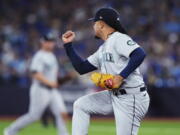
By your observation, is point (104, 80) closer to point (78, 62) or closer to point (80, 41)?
point (78, 62)

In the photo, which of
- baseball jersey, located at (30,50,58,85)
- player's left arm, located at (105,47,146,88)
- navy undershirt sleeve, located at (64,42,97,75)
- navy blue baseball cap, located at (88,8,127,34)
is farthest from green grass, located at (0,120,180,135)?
player's left arm, located at (105,47,146,88)

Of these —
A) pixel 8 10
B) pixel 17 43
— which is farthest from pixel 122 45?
pixel 8 10

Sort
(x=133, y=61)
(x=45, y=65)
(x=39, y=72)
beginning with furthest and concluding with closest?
(x=45, y=65)
(x=39, y=72)
(x=133, y=61)

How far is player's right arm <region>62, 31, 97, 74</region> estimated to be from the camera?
26.8ft

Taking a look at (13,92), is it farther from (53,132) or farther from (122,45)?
(122,45)

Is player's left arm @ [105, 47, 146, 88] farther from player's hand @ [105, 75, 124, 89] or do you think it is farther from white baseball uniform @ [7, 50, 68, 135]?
white baseball uniform @ [7, 50, 68, 135]

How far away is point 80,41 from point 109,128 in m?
5.95

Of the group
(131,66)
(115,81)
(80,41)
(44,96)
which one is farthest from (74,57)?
(80,41)

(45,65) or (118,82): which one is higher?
(45,65)

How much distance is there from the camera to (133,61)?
756cm

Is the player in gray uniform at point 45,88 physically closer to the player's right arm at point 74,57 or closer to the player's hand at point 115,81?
the player's right arm at point 74,57

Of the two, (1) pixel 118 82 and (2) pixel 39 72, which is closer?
(1) pixel 118 82

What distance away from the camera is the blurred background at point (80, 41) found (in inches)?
734

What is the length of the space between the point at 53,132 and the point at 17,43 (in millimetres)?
7024
